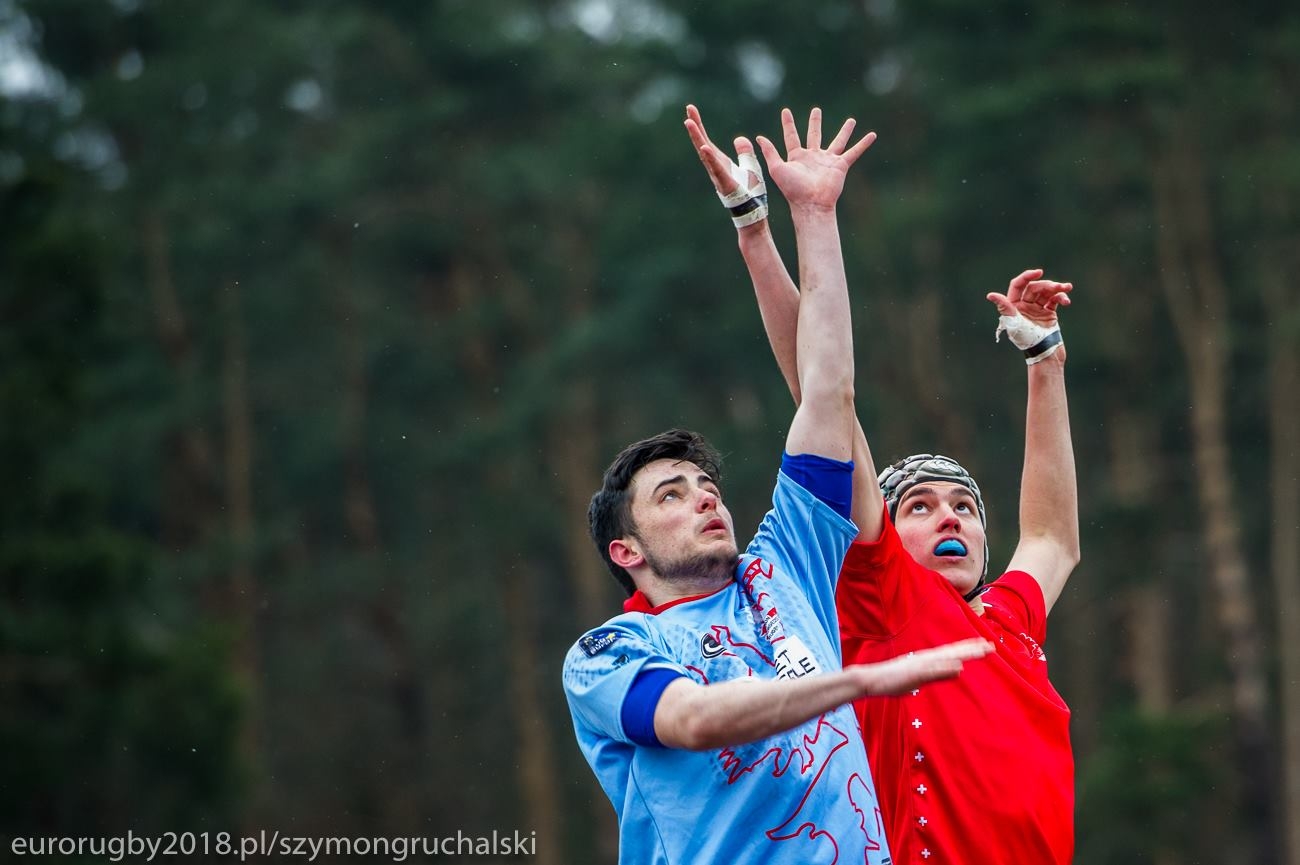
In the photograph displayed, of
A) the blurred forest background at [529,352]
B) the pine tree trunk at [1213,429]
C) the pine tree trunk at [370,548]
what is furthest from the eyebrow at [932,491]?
the pine tree trunk at [370,548]

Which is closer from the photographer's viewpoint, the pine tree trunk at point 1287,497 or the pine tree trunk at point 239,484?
the pine tree trunk at point 1287,497

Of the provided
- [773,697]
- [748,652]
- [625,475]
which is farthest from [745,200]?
[773,697]

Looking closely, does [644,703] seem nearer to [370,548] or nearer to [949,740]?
[949,740]

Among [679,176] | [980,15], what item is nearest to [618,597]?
[679,176]

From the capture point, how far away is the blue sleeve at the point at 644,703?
11.2 ft

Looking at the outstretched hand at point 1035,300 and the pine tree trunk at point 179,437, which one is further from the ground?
the pine tree trunk at point 179,437

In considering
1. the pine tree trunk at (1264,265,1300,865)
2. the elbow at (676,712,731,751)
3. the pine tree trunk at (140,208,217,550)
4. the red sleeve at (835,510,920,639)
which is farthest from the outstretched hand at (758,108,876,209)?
the pine tree trunk at (140,208,217,550)

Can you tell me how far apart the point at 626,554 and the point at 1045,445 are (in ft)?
5.38

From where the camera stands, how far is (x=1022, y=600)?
471 centimetres

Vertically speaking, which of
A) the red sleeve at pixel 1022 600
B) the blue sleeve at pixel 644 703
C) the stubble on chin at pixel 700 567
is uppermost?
the red sleeve at pixel 1022 600

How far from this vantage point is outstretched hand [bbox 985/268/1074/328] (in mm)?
4934

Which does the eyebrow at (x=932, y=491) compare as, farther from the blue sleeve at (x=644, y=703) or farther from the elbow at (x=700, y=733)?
the elbow at (x=700, y=733)

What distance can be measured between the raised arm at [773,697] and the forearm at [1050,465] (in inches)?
74.0

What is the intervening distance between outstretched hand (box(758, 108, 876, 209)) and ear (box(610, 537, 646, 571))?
950mm
